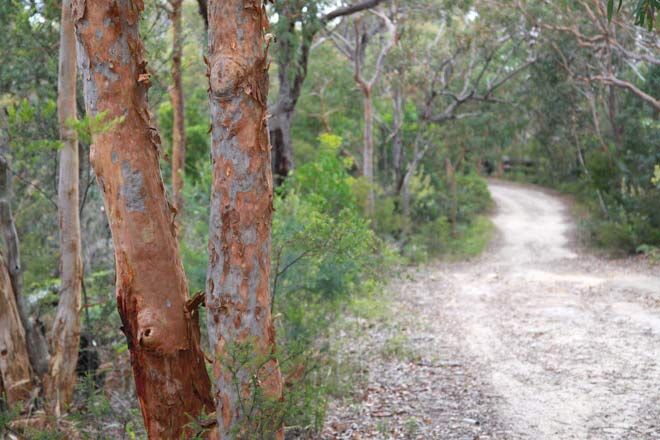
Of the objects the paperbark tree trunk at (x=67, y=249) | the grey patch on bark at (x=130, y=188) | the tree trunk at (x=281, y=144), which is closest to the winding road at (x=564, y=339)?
the paperbark tree trunk at (x=67, y=249)

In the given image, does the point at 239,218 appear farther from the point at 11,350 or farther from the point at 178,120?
the point at 178,120

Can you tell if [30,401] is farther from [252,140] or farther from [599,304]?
[599,304]

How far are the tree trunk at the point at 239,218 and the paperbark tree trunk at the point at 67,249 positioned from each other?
1.99 meters

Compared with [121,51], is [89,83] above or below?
below

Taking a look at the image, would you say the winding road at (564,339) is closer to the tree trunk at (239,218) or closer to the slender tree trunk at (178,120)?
the tree trunk at (239,218)

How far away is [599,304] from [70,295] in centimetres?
864

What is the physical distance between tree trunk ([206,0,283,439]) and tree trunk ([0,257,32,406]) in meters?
2.73

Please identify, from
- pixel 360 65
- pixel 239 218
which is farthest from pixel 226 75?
pixel 360 65

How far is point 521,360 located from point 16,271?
210 inches

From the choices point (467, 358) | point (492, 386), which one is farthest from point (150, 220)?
point (467, 358)

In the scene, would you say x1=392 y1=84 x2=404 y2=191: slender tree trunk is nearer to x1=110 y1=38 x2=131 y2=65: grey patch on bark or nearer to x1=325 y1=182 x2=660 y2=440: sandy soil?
x1=325 y1=182 x2=660 y2=440: sandy soil

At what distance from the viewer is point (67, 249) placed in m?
6.06

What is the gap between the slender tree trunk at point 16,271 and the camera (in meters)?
6.35

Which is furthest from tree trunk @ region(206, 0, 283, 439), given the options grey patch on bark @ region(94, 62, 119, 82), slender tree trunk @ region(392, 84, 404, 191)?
slender tree trunk @ region(392, 84, 404, 191)
